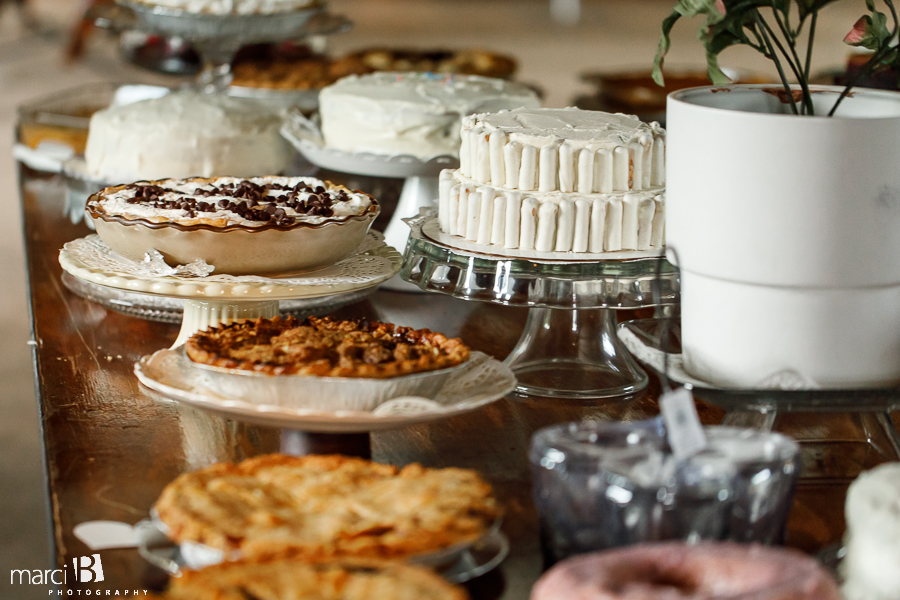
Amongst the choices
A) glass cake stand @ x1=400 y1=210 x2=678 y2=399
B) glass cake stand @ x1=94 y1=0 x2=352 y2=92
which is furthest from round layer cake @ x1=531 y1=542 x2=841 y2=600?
glass cake stand @ x1=94 y1=0 x2=352 y2=92

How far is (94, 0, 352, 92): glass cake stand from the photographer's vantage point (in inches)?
73.9

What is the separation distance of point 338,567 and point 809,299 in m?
0.40

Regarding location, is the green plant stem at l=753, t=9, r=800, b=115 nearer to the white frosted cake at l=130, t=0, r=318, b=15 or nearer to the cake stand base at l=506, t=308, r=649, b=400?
the cake stand base at l=506, t=308, r=649, b=400

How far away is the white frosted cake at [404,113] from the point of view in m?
1.41

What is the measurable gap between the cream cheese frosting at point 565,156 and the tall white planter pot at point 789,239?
6.1 inches

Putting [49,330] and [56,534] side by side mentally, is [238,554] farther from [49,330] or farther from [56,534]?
[49,330]

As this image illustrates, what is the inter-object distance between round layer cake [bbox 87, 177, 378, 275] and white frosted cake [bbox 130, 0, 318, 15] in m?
0.88

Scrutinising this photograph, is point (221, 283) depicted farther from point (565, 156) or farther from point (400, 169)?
point (400, 169)

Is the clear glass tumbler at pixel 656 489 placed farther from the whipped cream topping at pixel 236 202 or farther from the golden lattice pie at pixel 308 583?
the whipped cream topping at pixel 236 202

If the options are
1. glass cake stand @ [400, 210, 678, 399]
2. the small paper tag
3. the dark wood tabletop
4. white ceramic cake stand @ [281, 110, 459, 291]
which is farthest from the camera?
white ceramic cake stand @ [281, 110, 459, 291]

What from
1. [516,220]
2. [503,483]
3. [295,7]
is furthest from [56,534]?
[295,7]

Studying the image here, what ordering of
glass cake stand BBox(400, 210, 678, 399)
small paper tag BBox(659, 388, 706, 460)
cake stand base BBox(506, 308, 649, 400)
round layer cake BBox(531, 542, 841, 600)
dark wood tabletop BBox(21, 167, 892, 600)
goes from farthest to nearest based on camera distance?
cake stand base BBox(506, 308, 649, 400), glass cake stand BBox(400, 210, 678, 399), dark wood tabletop BBox(21, 167, 892, 600), small paper tag BBox(659, 388, 706, 460), round layer cake BBox(531, 542, 841, 600)

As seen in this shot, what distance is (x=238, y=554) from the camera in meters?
0.59

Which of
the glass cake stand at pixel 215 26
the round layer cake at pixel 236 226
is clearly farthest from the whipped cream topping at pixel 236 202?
the glass cake stand at pixel 215 26
